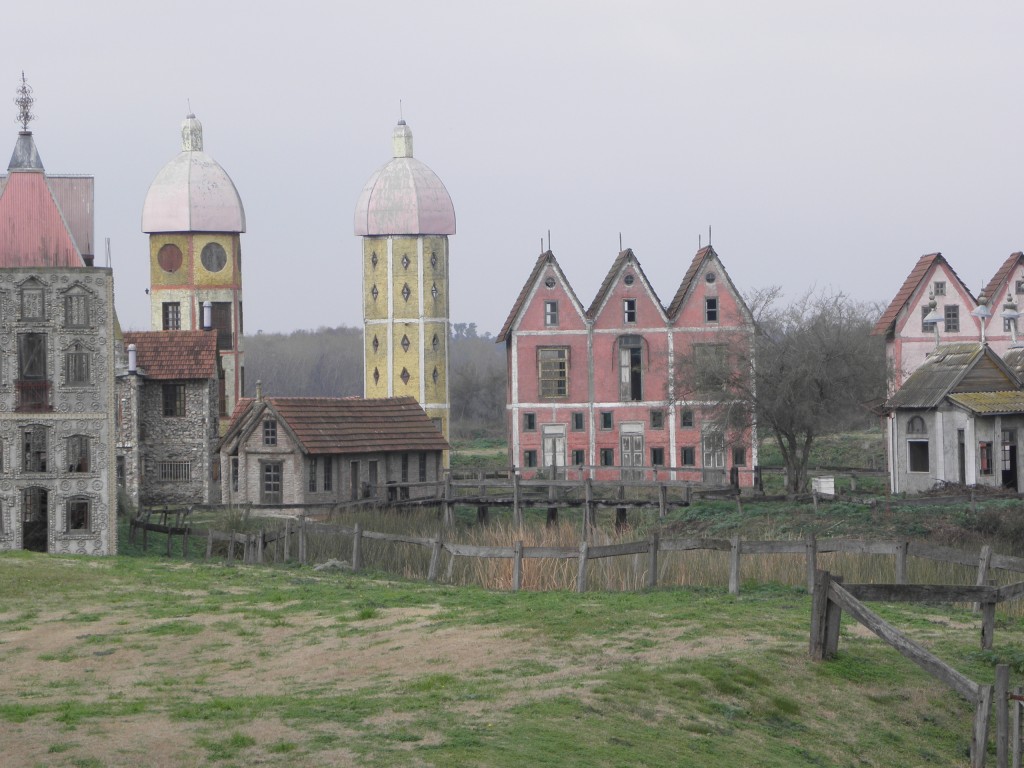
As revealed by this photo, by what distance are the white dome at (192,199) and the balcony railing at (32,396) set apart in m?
36.0

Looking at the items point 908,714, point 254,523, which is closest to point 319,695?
point 908,714

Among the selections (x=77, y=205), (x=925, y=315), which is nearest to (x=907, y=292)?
(x=925, y=315)

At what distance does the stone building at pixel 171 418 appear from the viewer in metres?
62.8

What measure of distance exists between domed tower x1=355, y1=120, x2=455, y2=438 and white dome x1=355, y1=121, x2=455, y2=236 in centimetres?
5

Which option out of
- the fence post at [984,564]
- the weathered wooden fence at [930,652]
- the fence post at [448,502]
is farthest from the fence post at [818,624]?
the fence post at [448,502]

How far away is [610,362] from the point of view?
6950 centimetres

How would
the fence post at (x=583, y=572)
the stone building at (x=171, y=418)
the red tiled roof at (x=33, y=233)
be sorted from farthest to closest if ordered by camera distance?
the stone building at (x=171, y=418) → the red tiled roof at (x=33, y=233) → the fence post at (x=583, y=572)

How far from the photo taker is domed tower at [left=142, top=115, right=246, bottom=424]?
269ft

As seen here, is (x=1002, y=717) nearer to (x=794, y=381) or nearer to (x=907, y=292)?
(x=794, y=381)

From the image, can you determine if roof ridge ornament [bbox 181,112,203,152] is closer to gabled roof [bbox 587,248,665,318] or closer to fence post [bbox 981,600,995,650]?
gabled roof [bbox 587,248,665,318]

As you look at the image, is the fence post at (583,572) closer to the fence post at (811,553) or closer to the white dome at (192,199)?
the fence post at (811,553)

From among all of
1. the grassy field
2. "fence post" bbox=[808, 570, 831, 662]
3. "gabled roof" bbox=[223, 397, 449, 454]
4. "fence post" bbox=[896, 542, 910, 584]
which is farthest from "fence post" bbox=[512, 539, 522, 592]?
"gabled roof" bbox=[223, 397, 449, 454]

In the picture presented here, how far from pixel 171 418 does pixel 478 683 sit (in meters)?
46.5

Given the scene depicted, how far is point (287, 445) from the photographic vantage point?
5791 cm
